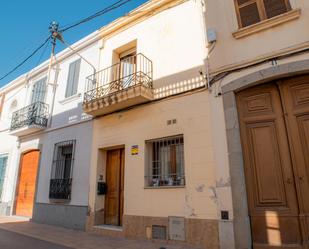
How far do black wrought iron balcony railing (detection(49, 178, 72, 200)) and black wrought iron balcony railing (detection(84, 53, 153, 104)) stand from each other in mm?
2922

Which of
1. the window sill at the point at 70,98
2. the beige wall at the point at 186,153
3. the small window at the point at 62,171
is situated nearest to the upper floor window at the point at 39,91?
the window sill at the point at 70,98

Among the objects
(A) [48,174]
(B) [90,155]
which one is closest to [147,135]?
(B) [90,155]

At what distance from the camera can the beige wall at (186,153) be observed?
16.7 feet

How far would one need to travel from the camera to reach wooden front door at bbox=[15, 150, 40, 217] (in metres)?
9.43

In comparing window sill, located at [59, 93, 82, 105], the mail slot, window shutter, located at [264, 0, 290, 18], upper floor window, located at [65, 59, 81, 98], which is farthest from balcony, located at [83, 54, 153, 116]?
window shutter, located at [264, 0, 290, 18]

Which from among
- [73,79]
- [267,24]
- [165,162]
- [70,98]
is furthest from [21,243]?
[267,24]

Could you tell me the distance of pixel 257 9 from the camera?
18.0 feet

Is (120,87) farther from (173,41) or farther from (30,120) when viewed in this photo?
(30,120)

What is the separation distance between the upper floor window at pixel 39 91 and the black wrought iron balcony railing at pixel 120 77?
3292mm

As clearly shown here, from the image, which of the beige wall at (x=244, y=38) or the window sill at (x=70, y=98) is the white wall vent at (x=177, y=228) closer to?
the beige wall at (x=244, y=38)

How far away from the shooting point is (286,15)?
4.86 meters

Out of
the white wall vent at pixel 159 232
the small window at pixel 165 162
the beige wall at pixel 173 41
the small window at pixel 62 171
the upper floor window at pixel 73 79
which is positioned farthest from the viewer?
the upper floor window at pixel 73 79

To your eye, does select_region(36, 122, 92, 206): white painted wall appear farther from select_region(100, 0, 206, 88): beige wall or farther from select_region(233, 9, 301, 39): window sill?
select_region(233, 9, 301, 39): window sill

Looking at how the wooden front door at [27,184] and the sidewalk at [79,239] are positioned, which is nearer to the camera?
the sidewalk at [79,239]
